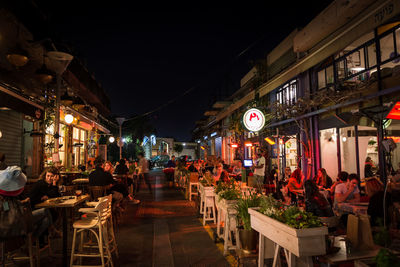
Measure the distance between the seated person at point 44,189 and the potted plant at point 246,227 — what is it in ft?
13.2

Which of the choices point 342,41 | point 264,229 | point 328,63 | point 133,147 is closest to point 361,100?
point 342,41

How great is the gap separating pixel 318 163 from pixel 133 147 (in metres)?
26.2

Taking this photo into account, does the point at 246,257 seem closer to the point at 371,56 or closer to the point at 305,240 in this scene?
the point at 305,240

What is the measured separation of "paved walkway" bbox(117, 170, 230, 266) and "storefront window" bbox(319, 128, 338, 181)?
577 centimetres

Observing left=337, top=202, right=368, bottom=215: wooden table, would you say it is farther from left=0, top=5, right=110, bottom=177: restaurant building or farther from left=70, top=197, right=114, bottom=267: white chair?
left=0, top=5, right=110, bottom=177: restaurant building

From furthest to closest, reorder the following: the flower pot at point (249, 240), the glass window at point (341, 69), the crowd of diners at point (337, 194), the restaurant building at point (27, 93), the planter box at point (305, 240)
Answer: the glass window at point (341, 69), the restaurant building at point (27, 93), the crowd of diners at point (337, 194), the flower pot at point (249, 240), the planter box at point (305, 240)

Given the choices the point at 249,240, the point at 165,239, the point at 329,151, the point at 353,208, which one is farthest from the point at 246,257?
the point at 329,151

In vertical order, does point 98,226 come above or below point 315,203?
below

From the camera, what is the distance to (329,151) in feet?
36.9

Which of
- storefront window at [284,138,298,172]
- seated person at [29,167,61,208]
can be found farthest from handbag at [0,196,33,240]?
storefront window at [284,138,298,172]

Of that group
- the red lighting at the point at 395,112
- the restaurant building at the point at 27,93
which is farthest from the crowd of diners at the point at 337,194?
the restaurant building at the point at 27,93

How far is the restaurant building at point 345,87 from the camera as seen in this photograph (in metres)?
7.84

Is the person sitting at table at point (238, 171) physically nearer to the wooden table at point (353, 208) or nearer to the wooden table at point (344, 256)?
the wooden table at point (353, 208)

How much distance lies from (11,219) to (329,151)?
10.9 meters
